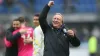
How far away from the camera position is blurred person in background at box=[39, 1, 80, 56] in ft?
31.1

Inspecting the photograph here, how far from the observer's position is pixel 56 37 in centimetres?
954

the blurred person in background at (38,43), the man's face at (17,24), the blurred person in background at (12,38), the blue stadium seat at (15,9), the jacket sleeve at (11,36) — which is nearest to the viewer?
the blurred person in background at (38,43)

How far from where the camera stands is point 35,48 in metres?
10.7

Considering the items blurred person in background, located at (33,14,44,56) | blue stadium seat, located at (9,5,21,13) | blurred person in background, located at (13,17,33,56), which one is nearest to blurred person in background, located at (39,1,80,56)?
blurred person in background, located at (33,14,44,56)

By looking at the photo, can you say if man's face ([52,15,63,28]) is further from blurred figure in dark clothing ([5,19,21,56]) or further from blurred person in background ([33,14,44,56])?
blurred figure in dark clothing ([5,19,21,56])

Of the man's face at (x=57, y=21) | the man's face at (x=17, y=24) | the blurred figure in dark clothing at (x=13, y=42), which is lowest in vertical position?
the blurred figure in dark clothing at (x=13, y=42)

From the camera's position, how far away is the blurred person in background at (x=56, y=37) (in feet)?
31.1

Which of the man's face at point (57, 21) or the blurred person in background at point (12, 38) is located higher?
the man's face at point (57, 21)

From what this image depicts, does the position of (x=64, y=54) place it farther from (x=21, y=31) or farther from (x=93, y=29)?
(x=93, y=29)

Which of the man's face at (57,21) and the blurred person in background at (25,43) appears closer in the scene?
the man's face at (57,21)

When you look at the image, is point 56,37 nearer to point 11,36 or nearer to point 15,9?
point 11,36

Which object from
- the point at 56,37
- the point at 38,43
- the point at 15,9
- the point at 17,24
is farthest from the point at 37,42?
the point at 15,9

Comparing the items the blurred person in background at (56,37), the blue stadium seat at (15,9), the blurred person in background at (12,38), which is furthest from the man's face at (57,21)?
the blue stadium seat at (15,9)

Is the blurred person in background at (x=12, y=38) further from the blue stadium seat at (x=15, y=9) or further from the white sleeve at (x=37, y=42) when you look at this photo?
the blue stadium seat at (x=15, y=9)
